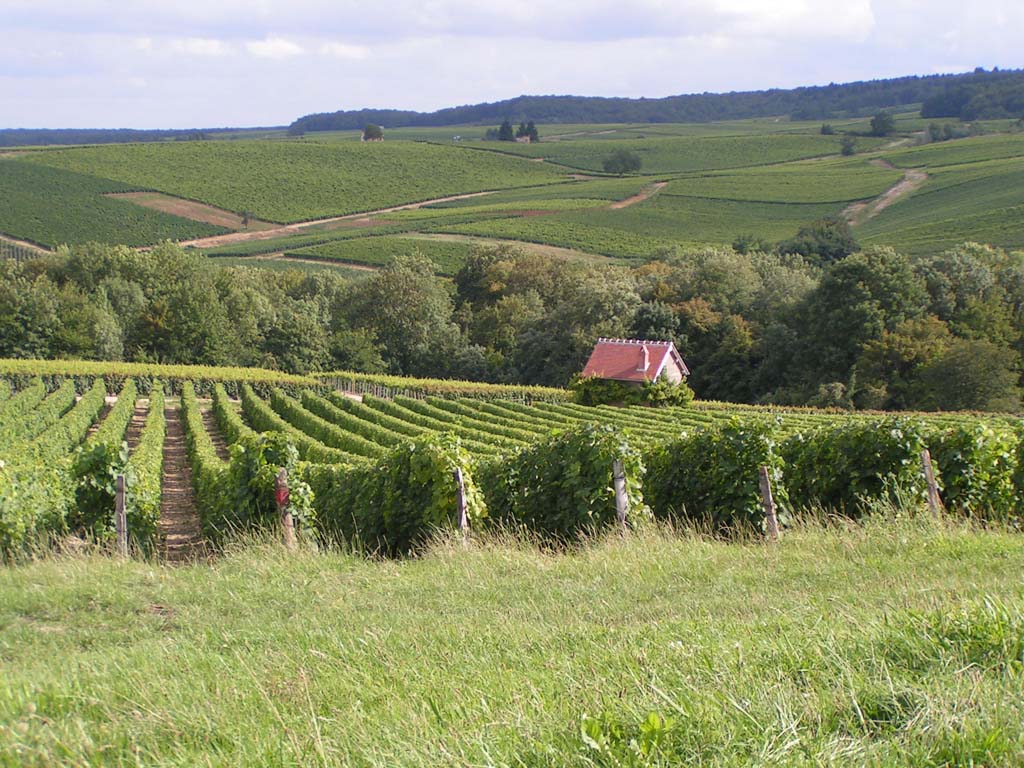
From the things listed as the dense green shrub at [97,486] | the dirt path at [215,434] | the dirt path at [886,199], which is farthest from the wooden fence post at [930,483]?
the dirt path at [886,199]

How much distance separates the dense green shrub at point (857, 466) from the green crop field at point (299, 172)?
333ft

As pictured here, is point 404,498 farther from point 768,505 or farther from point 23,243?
point 23,243

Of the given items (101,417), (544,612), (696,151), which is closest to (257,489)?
(544,612)

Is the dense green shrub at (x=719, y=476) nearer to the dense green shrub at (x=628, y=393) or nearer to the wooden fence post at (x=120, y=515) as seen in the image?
the wooden fence post at (x=120, y=515)

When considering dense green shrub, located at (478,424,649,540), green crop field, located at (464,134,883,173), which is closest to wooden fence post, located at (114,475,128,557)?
dense green shrub, located at (478,424,649,540)

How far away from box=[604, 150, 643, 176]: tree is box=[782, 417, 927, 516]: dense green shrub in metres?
126

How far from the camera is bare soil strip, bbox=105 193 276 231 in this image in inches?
4067

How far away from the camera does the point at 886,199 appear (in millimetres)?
99750

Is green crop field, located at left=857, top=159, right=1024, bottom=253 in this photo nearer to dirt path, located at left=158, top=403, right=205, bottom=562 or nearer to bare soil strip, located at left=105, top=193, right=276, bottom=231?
dirt path, located at left=158, top=403, right=205, bottom=562

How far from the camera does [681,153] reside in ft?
463

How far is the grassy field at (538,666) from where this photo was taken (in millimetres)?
3305

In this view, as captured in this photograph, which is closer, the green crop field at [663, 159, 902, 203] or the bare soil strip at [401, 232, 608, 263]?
the bare soil strip at [401, 232, 608, 263]

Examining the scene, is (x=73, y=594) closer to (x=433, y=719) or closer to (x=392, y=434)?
(x=433, y=719)

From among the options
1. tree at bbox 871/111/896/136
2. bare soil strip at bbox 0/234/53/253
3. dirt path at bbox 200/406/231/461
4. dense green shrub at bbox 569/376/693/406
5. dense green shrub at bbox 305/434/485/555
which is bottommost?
dense green shrub at bbox 569/376/693/406
